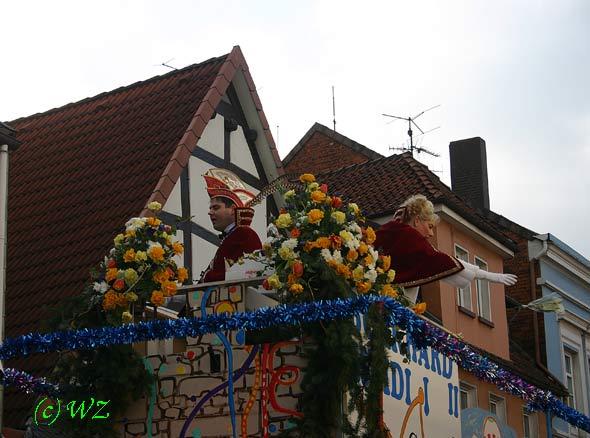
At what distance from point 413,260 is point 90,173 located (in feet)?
23.1

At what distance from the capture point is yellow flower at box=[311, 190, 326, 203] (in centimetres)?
1123

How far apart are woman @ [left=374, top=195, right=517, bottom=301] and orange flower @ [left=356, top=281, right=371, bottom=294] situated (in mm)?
1267

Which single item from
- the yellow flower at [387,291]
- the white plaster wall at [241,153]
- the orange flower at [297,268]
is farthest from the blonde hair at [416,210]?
the white plaster wall at [241,153]

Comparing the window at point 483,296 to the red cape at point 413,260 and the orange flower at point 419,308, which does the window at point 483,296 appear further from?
the orange flower at point 419,308

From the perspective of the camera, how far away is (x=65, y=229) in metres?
17.2

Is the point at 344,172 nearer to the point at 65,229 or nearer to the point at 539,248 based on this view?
the point at 539,248

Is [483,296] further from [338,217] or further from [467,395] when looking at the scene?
[338,217]

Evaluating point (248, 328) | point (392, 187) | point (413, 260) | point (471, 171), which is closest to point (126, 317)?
point (248, 328)

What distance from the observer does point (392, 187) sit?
953 inches

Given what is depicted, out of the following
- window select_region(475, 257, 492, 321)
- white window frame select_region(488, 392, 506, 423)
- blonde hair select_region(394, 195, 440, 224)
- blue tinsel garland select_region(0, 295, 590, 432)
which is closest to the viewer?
blue tinsel garland select_region(0, 295, 590, 432)

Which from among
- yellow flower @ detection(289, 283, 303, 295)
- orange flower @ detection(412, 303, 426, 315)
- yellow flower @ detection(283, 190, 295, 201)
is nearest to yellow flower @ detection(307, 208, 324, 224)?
yellow flower @ detection(283, 190, 295, 201)

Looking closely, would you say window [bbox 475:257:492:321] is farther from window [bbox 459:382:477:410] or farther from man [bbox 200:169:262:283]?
man [bbox 200:169:262:283]

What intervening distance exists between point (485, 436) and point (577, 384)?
15699 mm

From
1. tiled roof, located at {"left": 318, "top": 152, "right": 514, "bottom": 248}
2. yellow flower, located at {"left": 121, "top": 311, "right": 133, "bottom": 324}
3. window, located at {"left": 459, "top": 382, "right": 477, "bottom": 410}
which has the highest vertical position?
tiled roof, located at {"left": 318, "top": 152, "right": 514, "bottom": 248}
